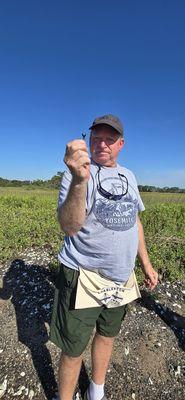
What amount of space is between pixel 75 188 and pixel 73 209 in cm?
15

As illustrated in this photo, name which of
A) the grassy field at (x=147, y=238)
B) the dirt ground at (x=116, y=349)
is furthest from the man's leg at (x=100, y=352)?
the grassy field at (x=147, y=238)

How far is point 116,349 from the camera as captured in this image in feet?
11.5

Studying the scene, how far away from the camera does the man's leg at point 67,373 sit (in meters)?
2.31

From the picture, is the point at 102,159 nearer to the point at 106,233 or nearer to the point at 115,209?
the point at 115,209

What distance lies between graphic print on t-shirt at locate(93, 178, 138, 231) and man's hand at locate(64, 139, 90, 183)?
1.61 feet

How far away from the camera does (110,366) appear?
A: 327cm

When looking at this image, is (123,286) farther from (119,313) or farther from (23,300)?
(23,300)

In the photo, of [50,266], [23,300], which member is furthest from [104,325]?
[50,266]

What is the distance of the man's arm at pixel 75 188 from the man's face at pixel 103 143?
1.54 ft

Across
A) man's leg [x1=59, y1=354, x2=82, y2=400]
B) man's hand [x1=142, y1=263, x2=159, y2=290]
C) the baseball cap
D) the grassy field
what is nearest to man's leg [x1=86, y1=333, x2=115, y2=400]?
man's leg [x1=59, y1=354, x2=82, y2=400]

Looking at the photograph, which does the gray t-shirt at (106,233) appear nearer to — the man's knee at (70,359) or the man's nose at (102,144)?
the man's nose at (102,144)

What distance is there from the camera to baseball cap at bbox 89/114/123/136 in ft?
7.06

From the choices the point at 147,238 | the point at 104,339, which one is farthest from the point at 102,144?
the point at 147,238

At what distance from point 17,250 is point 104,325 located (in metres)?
4.25
